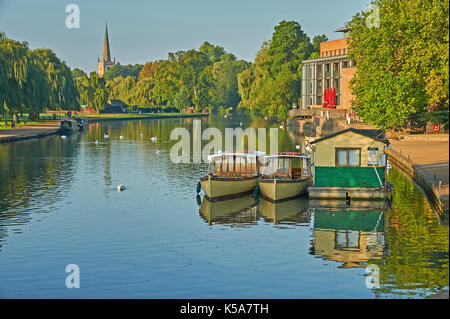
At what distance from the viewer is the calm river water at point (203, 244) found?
23.8m

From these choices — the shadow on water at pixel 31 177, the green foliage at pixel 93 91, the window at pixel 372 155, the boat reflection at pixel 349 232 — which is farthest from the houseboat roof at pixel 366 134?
the green foliage at pixel 93 91

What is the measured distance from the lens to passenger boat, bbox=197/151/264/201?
41.4 meters

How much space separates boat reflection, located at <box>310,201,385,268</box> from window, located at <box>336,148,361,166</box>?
2.99 metres

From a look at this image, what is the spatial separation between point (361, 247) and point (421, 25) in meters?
48.3

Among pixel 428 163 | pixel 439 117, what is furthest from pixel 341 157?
pixel 439 117

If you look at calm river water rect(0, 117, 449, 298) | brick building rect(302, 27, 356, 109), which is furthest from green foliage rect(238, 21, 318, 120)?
calm river water rect(0, 117, 449, 298)

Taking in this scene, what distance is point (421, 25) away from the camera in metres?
71.2

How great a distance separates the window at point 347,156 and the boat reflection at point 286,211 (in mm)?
3593

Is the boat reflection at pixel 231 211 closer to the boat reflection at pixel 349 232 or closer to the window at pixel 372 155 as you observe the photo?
the boat reflection at pixel 349 232

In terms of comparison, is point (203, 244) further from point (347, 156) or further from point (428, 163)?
point (428, 163)

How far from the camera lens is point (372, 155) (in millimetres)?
41875
